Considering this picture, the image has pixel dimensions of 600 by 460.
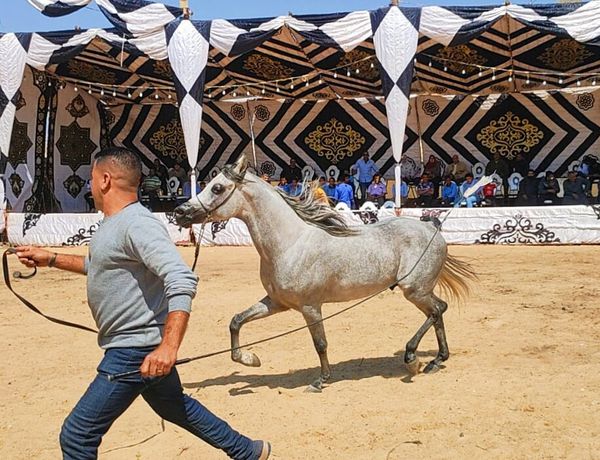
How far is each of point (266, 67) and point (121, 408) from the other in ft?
48.5

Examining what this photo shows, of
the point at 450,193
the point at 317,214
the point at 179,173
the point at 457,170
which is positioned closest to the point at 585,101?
the point at 457,170

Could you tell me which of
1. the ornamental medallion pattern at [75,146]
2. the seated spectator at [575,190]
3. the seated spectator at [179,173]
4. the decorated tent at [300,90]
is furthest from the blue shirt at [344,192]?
the ornamental medallion pattern at [75,146]

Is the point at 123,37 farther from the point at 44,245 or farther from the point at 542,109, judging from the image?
the point at 542,109

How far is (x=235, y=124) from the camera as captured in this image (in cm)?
2122

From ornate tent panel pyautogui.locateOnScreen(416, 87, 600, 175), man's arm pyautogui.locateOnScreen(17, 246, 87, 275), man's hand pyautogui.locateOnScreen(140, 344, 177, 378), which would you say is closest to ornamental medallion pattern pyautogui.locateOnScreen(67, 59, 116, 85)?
ornate tent panel pyautogui.locateOnScreen(416, 87, 600, 175)

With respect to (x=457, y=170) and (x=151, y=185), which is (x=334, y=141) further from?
(x=151, y=185)

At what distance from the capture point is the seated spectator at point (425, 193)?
18.1 meters

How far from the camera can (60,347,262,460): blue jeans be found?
300cm

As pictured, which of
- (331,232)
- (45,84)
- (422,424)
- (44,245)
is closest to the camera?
(422,424)

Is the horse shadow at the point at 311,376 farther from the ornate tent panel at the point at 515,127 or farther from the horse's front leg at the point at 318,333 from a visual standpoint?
the ornate tent panel at the point at 515,127

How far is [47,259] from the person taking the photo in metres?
3.53

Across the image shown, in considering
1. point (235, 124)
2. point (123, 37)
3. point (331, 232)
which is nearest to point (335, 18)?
point (123, 37)

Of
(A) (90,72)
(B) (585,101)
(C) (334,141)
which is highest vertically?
(B) (585,101)

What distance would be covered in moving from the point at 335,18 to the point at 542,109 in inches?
305
